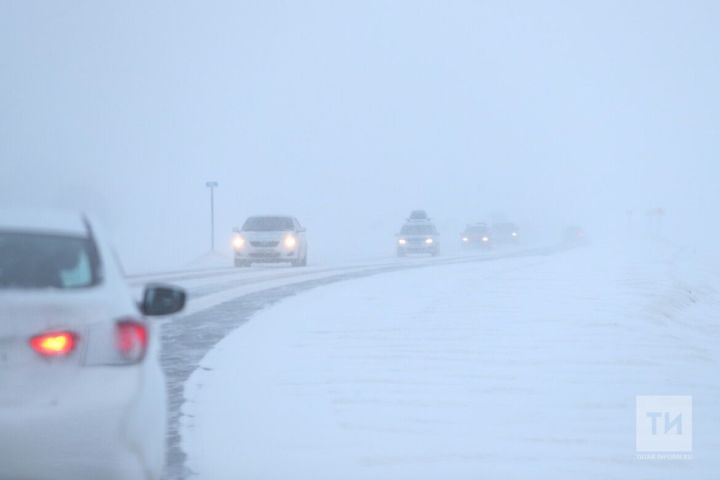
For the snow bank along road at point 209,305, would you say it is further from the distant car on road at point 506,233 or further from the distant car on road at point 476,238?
the distant car on road at point 506,233

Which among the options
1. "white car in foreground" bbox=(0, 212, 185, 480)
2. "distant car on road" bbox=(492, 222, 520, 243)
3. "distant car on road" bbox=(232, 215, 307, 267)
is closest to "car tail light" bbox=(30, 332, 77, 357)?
"white car in foreground" bbox=(0, 212, 185, 480)

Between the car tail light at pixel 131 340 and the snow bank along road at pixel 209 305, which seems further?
the snow bank along road at pixel 209 305

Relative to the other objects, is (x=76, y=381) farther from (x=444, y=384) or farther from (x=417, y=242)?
(x=417, y=242)

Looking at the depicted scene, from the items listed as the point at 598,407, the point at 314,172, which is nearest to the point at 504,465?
the point at 598,407

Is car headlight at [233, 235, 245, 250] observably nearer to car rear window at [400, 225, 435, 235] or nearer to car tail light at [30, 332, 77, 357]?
car rear window at [400, 225, 435, 235]

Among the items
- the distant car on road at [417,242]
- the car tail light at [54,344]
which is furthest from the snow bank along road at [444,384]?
the distant car on road at [417,242]

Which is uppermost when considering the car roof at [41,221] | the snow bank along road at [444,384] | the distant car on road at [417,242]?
the car roof at [41,221]

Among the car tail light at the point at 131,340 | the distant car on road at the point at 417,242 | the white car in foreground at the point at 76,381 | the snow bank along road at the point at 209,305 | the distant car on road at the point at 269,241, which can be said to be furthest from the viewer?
the distant car on road at the point at 417,242

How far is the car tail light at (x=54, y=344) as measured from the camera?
399cm

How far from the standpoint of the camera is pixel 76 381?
4035 millimetres

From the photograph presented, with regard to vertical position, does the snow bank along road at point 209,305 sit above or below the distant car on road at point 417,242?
below

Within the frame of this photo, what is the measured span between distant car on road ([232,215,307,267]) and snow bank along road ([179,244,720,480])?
13.4 meters

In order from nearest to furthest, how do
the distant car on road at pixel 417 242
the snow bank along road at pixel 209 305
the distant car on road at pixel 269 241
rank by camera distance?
the snow bank along road at pixel 209 305 < the distant car on road at pixel 269 241 < the distant car on road at pixel 417 242

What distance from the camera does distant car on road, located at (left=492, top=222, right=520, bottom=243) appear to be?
232 feet
